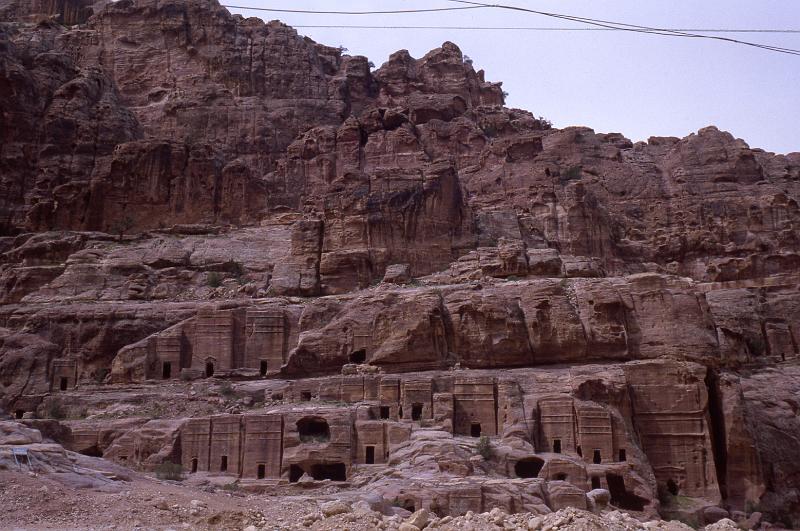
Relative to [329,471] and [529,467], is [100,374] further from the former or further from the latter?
[529,467]

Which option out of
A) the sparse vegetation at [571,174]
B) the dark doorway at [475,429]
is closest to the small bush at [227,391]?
the dark doorway at [475,429]

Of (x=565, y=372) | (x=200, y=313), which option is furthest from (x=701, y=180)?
(x=200, y=313)

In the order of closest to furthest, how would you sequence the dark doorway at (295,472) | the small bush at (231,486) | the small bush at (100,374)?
the small bush at (231,486), the dark doorway at (295,472), the small bush at (100,374)

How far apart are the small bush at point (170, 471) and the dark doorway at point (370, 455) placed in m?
8.40

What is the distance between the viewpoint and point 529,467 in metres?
44.1

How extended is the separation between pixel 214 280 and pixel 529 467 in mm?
A: 27882

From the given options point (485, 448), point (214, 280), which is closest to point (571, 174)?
point (214, 280)

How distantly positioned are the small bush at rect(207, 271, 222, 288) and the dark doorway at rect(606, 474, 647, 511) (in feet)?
99.5

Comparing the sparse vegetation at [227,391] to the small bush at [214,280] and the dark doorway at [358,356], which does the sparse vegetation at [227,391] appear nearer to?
the dark doorway at [358,356]

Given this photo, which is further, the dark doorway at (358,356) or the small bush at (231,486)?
the dark doorway at (358,356)

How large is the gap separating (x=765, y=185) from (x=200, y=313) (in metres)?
56.5

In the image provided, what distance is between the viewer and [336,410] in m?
45.8

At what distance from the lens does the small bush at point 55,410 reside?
1950 inches

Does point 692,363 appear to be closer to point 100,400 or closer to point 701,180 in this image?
point 100,400
